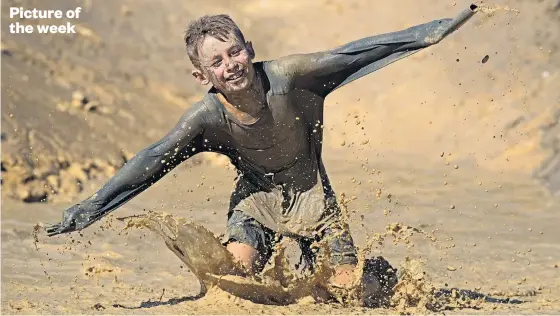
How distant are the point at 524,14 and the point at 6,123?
589 centimetres

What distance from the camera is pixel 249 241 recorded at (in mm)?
5551

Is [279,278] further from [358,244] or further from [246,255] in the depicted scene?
[358,244]

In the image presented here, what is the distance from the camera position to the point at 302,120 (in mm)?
5422

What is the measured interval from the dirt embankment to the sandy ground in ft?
0.07

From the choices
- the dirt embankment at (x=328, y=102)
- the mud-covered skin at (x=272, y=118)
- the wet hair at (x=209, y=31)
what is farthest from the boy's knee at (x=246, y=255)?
the dirt embankment at (x=328, y=102)

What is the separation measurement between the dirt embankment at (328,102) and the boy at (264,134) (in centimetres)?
447

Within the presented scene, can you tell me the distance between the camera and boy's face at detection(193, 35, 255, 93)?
512 cm

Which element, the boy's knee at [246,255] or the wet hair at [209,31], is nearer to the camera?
the wet hair at [209,31]

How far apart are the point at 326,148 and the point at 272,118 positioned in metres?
6.75

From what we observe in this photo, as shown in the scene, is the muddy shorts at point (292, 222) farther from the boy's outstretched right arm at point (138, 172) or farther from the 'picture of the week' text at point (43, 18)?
the 'picture of the week' text at point (43, 18)

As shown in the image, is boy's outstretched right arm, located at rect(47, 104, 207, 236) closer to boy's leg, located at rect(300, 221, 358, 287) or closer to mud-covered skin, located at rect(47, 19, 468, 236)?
mud-covered skin, located at rect(47, 19, 468, 236)

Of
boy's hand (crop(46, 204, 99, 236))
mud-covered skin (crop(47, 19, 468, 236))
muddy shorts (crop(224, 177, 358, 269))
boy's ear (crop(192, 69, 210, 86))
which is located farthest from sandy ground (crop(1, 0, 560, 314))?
boy's ear (crop(192, 69, 210, 86))

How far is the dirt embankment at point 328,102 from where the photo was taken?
10711 millimetres

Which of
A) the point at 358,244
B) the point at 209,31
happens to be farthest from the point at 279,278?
the point at 358,244
